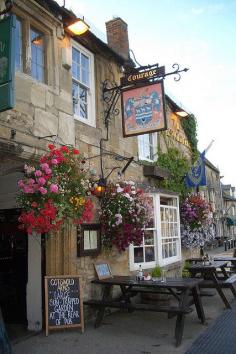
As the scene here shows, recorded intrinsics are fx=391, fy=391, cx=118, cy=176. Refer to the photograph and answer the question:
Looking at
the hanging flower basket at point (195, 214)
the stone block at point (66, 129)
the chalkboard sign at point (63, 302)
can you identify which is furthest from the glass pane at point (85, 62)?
the hanging flower basket at point (195, 214)

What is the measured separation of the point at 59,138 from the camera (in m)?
6.82

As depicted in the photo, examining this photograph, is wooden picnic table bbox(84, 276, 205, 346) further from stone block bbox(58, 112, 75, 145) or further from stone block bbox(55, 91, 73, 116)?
stone block bbox(55, 91, 73, 116)

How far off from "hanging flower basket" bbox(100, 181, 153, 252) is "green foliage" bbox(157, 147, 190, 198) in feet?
9.70

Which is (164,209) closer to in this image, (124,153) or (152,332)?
(124,153)

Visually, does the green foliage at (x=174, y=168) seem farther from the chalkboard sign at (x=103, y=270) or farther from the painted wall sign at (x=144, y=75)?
the chalkboard sign at (x=103, y=270)

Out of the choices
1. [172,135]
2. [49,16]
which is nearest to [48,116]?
[49,16]

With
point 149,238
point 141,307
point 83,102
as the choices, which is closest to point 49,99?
point 83,102

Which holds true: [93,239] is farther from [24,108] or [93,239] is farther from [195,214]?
[195,214]

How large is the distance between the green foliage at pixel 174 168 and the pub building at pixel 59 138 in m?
0.63

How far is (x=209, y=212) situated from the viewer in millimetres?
11375

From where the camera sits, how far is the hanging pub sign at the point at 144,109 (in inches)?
299

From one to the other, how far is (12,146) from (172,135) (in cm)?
739

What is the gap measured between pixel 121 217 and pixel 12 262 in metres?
2.99

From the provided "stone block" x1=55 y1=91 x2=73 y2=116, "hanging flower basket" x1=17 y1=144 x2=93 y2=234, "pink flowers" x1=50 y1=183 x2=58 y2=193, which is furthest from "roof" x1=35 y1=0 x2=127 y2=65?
"pink flowers" x1=50 y1=183 x2=58 y2=193
